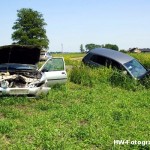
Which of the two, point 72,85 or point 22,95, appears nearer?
point 22,95

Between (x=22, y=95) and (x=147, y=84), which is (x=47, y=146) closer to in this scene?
(x=22, y=95)

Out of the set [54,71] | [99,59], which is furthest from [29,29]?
[54,71]

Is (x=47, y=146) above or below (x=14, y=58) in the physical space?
below

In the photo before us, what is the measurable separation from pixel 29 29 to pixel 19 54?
230 feet

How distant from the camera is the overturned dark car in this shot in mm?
A: 15488

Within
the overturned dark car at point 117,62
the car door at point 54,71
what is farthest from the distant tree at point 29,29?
the car door at point 54,71

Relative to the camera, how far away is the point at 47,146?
651 cm

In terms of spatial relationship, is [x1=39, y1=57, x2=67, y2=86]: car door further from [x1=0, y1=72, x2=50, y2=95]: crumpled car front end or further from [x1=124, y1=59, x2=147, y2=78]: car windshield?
[x1=124, y1=59, x2=147, y2=78]: car windshield

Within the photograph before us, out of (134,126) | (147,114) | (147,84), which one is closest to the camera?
(134,126)

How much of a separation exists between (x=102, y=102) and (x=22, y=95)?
8.03 ft

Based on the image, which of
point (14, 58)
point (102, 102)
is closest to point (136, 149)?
point (102, 102)

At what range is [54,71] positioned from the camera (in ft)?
40.8

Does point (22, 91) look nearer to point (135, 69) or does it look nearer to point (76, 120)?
point (76, 120)

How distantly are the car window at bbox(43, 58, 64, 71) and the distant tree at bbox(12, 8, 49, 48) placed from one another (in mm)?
65527
